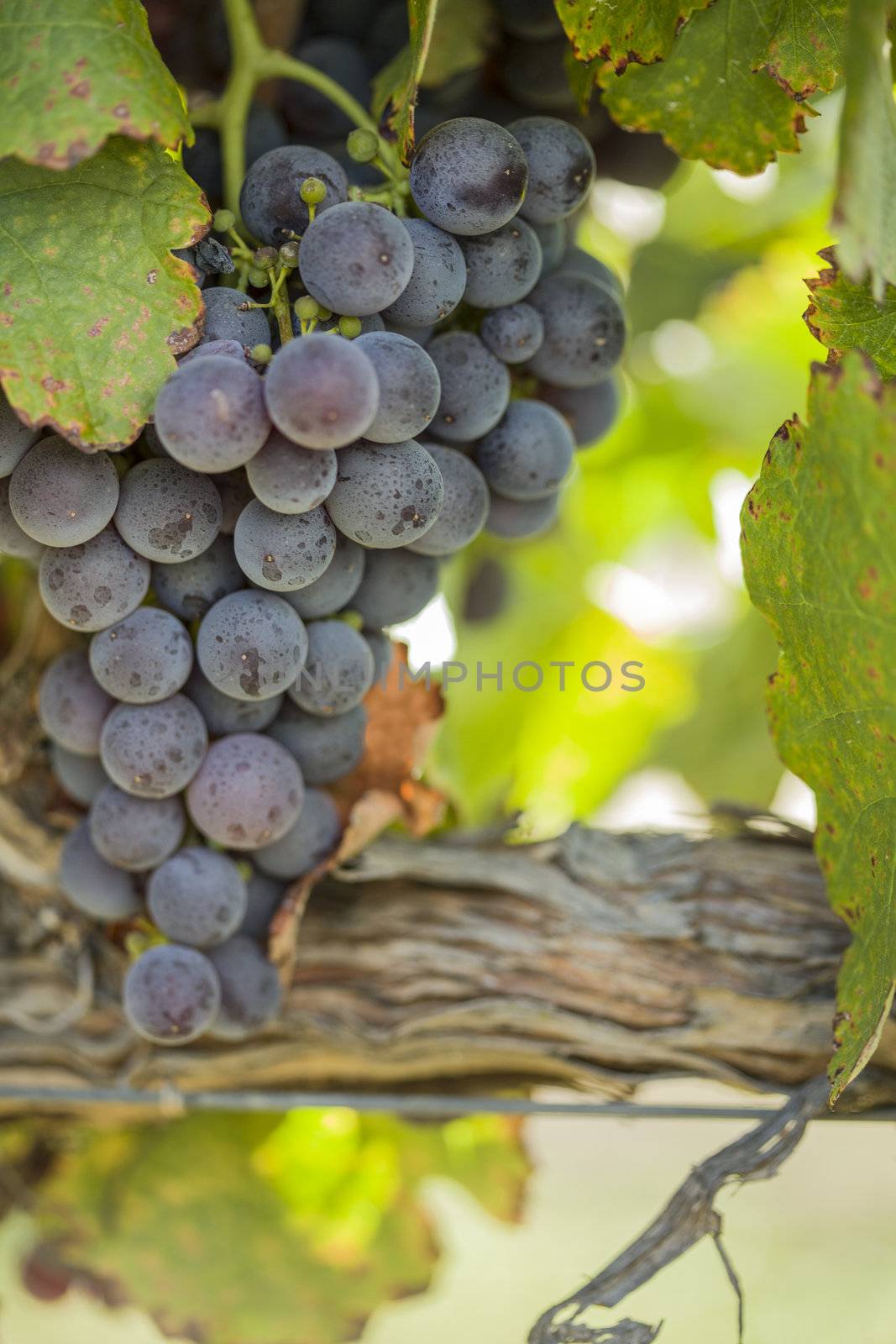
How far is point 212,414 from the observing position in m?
0.54

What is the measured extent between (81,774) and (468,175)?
0.43 meters

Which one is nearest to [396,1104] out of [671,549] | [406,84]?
[406,84]

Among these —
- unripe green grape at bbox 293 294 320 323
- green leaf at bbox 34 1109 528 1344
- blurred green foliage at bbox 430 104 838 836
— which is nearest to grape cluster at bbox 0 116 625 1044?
unripe green grape at bbox 293 294 320 323

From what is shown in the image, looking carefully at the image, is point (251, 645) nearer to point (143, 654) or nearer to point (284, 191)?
point (143, 654)

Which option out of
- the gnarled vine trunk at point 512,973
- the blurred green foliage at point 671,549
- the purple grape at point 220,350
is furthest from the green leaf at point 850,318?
the blurred green foliage at point 671,549

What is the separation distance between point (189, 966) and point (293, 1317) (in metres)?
0.50

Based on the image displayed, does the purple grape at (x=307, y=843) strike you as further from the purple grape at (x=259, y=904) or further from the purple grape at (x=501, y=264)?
the purple grape at (x=501, y=264)

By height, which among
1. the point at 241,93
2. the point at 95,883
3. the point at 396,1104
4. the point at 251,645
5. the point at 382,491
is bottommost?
the point at 396,1104

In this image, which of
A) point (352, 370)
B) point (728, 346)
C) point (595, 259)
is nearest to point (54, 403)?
point (352, 370)

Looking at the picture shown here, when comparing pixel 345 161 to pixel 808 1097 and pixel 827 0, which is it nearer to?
pixel 827 0

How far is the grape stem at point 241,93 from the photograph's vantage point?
2.32 feet

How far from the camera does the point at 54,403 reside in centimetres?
56

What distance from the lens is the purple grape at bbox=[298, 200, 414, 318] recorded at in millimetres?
563

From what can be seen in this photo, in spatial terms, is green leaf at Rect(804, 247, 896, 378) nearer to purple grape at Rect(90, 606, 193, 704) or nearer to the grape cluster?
the grape cluster
